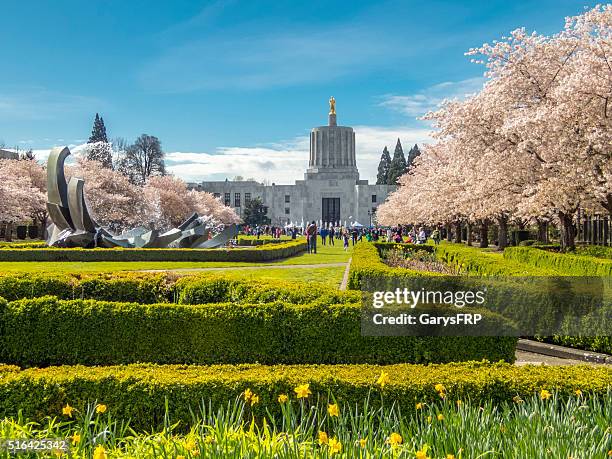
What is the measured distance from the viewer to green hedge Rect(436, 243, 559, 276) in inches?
459

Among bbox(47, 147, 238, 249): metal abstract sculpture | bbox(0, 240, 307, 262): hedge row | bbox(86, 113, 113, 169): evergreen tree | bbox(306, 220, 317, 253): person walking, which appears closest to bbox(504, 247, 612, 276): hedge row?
bbox(0, 240, 307, 262): hedge row

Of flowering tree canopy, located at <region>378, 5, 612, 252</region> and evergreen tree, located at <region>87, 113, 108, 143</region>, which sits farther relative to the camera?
evergreen tree, located at <region>87, 113, 108, 143</region>

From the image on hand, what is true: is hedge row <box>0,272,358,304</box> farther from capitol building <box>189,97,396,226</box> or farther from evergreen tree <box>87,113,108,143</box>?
capitol building <box>189,97,396,226</box>

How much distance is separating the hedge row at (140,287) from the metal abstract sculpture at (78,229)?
1765 centimetres

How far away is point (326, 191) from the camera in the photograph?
109625mm

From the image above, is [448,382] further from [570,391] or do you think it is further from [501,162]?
[501,162]

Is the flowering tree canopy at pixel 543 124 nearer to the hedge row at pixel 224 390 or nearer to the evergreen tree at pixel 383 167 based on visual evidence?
the hedge row at pixel 224 390

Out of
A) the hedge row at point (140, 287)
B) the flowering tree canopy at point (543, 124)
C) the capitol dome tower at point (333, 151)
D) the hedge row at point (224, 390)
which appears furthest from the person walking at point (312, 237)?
the capitol dome tower at point (333, 151)

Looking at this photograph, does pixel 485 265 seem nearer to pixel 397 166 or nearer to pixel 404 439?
pixel 404 439

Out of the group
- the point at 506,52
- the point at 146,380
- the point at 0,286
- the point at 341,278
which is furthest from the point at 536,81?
the point at 146,380

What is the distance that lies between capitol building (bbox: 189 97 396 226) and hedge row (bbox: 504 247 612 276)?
277ft

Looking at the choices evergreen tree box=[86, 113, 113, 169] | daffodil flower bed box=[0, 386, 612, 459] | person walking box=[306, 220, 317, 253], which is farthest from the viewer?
evergreen tree box=[86, 113, 113, 169]

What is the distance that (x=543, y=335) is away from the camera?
976cm

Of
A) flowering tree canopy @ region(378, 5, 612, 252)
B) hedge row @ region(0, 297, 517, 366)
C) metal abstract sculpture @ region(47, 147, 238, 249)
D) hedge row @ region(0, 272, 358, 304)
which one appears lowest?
hedge row @ region(0, 297, 517, 366)
